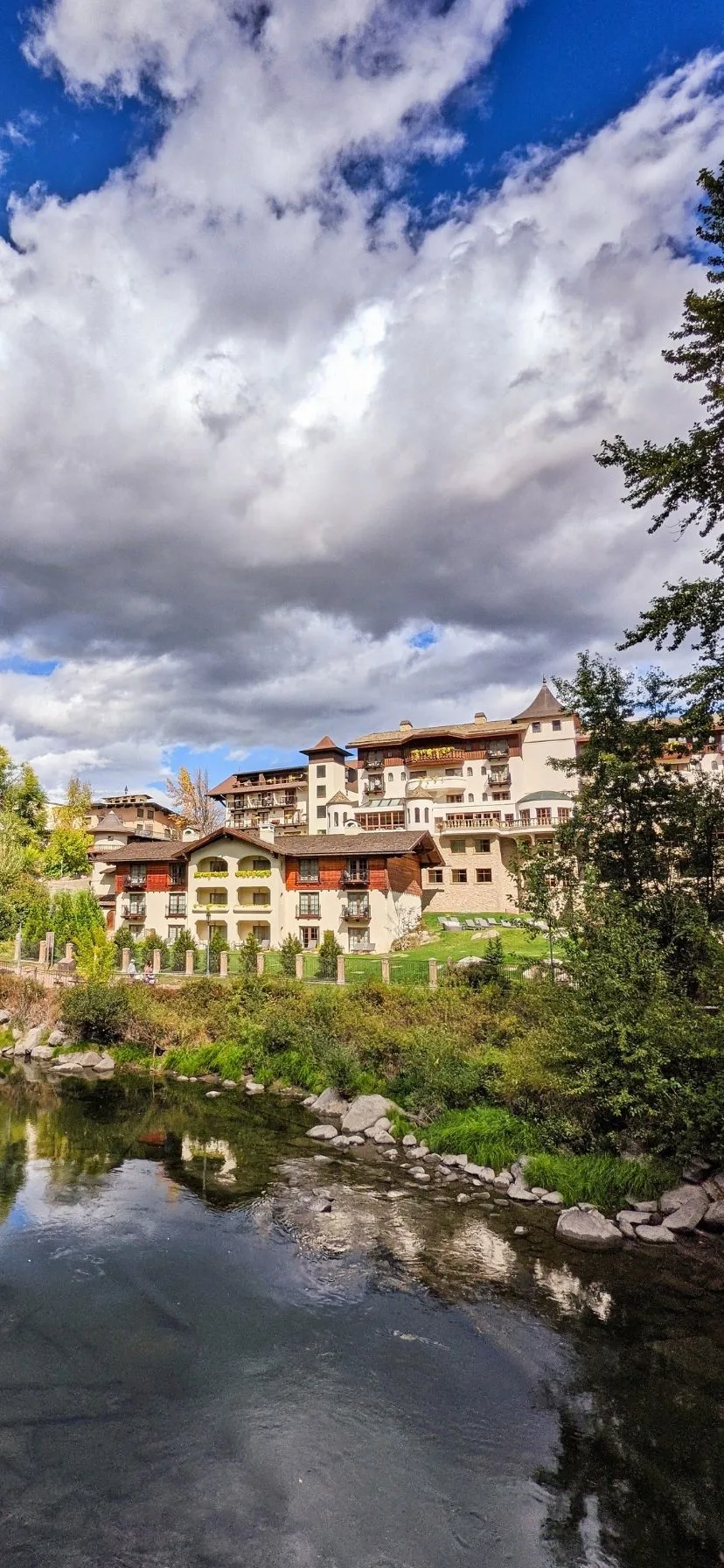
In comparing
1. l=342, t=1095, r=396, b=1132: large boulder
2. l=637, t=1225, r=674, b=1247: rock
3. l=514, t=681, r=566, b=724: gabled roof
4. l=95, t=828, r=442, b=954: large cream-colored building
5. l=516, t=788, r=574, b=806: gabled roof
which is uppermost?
l=514, t=681, r=566, b=724: gabled roof

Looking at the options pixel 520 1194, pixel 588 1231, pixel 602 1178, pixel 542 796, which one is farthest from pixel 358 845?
pixel 588 1231

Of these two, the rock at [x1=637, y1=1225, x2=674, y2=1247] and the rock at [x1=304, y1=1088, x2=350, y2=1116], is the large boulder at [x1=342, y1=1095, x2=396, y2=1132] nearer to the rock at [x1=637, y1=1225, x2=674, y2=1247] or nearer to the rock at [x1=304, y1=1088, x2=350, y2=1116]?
the rock at [x1=304, y1=1088, x2=350, y2=1116]

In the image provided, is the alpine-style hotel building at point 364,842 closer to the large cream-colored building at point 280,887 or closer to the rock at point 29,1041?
the large cream-colored building at point 280,887

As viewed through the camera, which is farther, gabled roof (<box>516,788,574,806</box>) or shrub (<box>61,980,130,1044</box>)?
gabled roof (<box>516,788,574,806</box>)

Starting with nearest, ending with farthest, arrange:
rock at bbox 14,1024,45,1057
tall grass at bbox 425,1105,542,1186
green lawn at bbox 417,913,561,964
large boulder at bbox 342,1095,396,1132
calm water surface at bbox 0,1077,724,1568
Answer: calm water surface at bbox 0,1077,724,1568 < tall grass at bbox 425,1105,542,1186 < large boulder at bbox 342,1095,396,1132 < rock at bbox 14,1024,45,1057 < green lawn at bbox 417,913,561,964

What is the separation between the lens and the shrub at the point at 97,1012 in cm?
2961

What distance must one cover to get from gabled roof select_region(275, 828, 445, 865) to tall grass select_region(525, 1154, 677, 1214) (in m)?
26.7

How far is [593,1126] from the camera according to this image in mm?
16766

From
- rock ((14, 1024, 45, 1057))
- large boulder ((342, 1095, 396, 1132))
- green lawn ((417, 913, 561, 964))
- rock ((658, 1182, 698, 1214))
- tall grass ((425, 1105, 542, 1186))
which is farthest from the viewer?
green lawn ((417, 913, 561, 964))

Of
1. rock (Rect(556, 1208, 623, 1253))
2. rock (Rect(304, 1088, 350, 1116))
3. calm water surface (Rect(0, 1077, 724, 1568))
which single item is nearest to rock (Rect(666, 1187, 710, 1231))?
calm water surface (Rect(0, 1077, 724, 1568))

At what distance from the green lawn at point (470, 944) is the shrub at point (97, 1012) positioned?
15023 mm

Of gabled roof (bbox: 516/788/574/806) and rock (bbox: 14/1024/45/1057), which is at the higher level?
gabled roof (bbox: 516/788/574/806)

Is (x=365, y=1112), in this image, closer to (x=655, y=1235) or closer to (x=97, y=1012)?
(x=655, y=1235)

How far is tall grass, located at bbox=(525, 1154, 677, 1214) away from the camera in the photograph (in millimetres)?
14953
